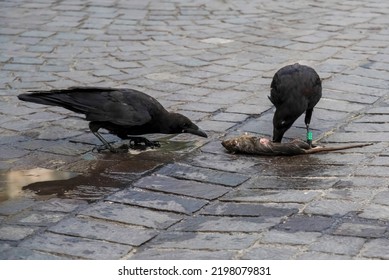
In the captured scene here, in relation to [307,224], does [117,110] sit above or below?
above

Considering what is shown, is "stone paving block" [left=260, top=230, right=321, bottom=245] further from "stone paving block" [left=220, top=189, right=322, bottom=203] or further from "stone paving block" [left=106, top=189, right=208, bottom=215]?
"stone paving block" [left=106, top=189, right=208, bottom=215]

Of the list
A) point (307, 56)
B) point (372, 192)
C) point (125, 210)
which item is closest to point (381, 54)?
point (307, 56)

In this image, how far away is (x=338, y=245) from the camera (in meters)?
4.96

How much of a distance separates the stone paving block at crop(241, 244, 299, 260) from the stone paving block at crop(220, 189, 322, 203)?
30.1 inches

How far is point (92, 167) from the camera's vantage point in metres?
6.53

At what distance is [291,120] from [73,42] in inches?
179

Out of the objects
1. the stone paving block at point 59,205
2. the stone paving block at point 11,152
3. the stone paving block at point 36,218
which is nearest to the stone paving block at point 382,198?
the stone paving block at point 59,205

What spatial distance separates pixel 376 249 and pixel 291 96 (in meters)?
2.07

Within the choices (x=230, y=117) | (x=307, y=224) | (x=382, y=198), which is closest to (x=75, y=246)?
(x=307, y=224)

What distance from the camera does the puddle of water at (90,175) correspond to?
6000 millimetres

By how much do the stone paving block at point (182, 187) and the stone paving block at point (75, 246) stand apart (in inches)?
38.3

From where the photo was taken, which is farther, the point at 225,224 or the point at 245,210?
the point at 245,210

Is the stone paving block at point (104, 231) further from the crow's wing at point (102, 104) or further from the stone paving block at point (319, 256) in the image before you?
the crow's wing at point (102, 104)

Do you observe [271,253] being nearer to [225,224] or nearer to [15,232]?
[225,224]
